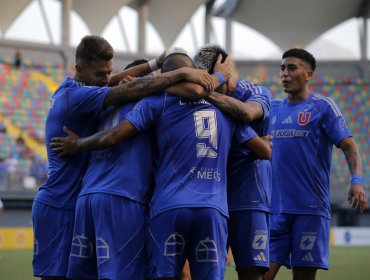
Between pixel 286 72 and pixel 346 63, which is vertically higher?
pixel 346 63

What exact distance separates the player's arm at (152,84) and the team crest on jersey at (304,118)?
78.4 inches

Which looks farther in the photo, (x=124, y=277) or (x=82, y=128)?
(x=82, y=128)

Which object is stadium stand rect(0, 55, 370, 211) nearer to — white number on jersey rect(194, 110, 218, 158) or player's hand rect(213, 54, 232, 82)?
player's hand rect(213, 54, 232, 82)

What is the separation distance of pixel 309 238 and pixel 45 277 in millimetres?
2302

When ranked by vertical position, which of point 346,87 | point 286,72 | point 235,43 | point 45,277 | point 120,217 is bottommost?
point 45,277

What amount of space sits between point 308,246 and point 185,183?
2.20 metres

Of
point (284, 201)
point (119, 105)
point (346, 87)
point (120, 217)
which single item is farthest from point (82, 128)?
point (346, 87)

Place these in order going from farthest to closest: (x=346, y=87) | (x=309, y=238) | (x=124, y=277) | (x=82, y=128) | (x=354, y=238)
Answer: (x=346, y=87)
(x=354, y=238)
(x=309, y=238)
(x=82, y=128)
(x=124, y=277)

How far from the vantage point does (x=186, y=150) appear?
4809mm

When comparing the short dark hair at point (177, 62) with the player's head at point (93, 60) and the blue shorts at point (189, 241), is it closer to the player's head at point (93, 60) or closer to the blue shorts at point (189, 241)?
the player's head at point (93, 60)

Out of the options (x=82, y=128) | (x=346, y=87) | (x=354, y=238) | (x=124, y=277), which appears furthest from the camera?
(x=346, y=87)

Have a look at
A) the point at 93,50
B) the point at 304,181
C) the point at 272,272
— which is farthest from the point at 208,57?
the point at 272,272

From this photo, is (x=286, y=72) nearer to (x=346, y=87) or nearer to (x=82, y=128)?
(x=82, y=128)

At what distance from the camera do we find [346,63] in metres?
31.8
